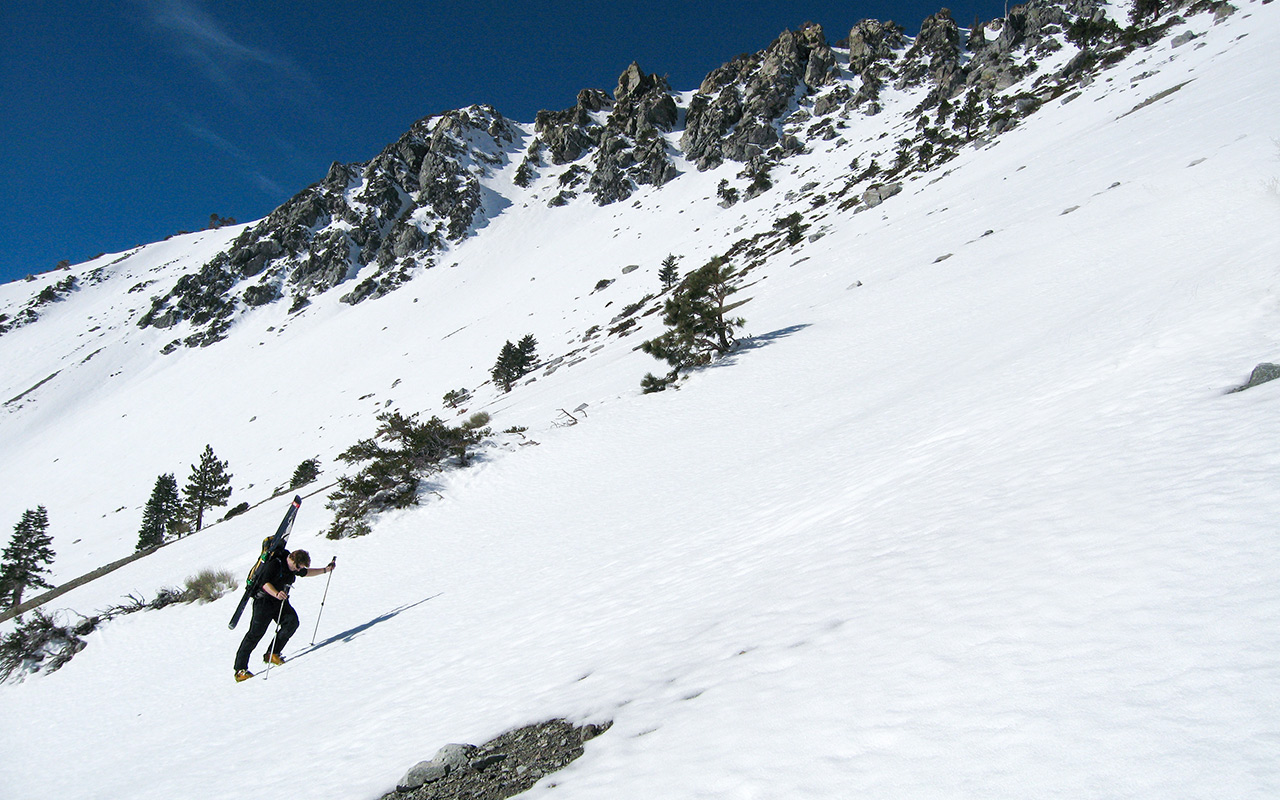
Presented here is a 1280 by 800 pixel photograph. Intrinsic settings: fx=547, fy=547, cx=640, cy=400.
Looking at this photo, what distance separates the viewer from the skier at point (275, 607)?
718cm

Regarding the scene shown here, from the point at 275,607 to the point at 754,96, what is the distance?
10403 centimetres

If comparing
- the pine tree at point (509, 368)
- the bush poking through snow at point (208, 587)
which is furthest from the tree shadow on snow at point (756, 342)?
the pine tree at point (509, 368)

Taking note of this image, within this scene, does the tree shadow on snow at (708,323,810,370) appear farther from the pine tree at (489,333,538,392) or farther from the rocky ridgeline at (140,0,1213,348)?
the rocky ridgeline at (140,0,1213,348)

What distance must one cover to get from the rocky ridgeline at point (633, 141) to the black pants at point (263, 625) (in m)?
52.1

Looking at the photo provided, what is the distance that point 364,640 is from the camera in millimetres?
7652

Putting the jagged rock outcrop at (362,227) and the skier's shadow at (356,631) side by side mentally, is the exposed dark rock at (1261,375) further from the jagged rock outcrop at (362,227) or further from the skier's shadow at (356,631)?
the jagged rock outcrop at (362,227)

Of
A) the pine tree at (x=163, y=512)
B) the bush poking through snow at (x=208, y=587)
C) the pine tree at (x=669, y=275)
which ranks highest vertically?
the pine tree at (x=669, y=275)

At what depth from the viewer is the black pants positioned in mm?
7152

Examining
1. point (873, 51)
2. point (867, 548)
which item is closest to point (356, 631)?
point (867, 548)

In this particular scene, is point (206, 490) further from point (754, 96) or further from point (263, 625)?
point (754, 96)

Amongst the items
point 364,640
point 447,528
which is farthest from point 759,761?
point 447,528

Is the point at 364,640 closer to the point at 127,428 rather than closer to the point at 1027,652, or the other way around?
the point at 1027,652

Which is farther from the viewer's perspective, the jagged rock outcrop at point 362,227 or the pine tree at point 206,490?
the jagged rock outcrop at point 362,227

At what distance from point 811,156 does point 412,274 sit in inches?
2282
